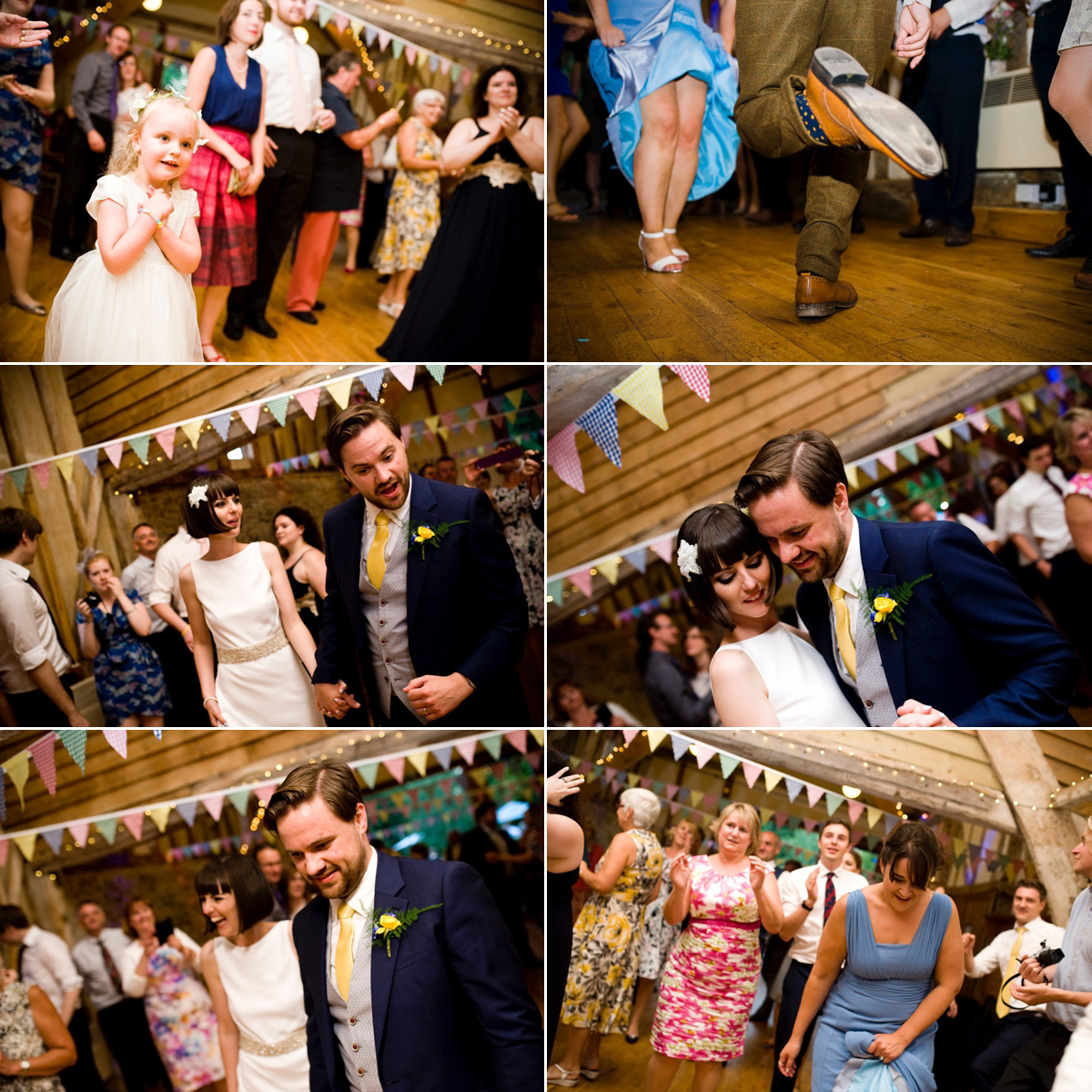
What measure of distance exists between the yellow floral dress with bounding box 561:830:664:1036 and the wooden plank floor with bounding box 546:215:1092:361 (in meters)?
1.39

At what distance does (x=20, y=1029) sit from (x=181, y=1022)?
487 millimetres

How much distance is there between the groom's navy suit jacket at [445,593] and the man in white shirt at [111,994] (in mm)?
1049

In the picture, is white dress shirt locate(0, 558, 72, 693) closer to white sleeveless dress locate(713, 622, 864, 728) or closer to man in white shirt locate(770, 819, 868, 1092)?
white sleeveless dress locate(713, 622, 864, 728)

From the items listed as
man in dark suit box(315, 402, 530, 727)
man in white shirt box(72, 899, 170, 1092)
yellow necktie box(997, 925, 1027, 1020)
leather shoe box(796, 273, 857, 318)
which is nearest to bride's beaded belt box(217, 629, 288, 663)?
man in dark suit box(315, 402, 530, 727)

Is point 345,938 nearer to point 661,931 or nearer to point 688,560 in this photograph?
point 661,931

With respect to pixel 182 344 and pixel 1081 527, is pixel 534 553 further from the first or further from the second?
pixel 1081 527

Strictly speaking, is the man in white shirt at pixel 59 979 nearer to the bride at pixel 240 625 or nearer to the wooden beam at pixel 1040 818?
the bride at pixel 240 625

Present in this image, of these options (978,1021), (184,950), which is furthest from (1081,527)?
(184,950)

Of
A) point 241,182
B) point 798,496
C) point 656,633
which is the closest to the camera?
point 798,496

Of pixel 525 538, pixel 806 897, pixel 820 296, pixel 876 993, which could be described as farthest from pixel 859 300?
pixel 876 993

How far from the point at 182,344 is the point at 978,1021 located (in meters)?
2.81

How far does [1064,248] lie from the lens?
249cm

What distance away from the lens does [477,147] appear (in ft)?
8.35

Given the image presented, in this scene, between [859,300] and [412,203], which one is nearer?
[859,300]
